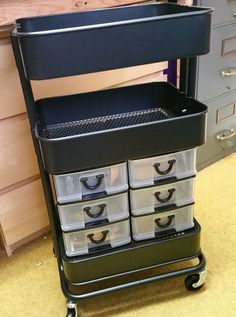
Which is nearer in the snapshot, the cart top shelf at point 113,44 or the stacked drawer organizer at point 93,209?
the cart top shelf at point 113,44

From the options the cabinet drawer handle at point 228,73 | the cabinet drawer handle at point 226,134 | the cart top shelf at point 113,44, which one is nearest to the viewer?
the cart top shelf at point 113,44

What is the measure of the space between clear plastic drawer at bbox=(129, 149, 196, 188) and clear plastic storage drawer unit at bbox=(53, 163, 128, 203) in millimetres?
29

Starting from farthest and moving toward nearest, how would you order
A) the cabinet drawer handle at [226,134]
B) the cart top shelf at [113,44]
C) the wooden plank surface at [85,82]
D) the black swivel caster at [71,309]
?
the cabinet drawer handle at [226,134], the wooden plank surface at [85,82], the black swivel caster at [71,309], the cart top shelf at [113,44]

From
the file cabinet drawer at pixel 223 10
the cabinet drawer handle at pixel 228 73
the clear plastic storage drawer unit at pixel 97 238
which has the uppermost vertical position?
the file cabinet drawer at pixel 223 10

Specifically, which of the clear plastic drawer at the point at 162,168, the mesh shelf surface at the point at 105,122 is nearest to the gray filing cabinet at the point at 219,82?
the mesh shelf surface at the point at 105,122

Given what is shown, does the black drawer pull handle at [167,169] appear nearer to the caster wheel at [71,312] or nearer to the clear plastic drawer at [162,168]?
the clear plastic drawer at [162,168]

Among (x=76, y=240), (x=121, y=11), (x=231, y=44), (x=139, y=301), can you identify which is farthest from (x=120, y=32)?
(x=231, y=44)

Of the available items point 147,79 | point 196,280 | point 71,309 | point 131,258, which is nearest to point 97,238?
point 131,258

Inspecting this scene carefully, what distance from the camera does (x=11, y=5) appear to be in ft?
2.81

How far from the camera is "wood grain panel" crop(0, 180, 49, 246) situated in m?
1.09

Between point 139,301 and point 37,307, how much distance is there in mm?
305

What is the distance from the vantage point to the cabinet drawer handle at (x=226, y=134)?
1.53 m

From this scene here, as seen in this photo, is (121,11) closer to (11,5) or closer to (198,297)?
(11,5)

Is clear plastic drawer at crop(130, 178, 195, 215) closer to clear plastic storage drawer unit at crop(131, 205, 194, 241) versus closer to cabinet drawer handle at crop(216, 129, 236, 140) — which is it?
clear plastic storage drawer unit at crop(131, 205, 194, 241)
